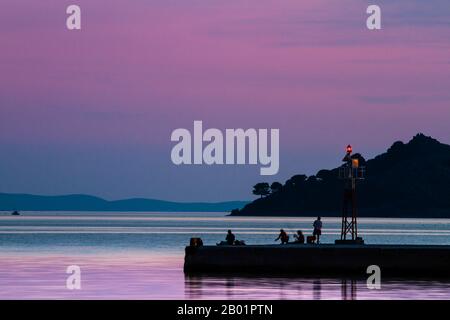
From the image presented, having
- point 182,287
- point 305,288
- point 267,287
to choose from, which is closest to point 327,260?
point 267,287

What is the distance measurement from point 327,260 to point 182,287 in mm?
10707

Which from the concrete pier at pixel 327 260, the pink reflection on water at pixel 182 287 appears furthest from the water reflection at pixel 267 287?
the concrete pier at pixel 327 260

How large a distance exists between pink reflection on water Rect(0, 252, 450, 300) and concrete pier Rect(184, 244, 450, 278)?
2651mm

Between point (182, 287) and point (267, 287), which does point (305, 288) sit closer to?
point (267, 287)

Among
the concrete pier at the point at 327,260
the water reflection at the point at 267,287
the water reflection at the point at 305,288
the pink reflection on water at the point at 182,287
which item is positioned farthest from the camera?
the concrete pier at the point at 327,260

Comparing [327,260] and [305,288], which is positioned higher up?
[327,260]

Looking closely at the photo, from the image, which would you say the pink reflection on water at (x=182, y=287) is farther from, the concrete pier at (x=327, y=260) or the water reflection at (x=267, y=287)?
the concrete pier at (x=327, y=260)

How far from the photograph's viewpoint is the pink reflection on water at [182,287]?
173ft

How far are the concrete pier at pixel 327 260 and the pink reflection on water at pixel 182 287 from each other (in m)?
2.65

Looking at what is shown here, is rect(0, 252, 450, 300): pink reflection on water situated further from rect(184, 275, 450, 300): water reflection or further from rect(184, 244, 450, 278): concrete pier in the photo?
rect(184, 244, 450, 278): concrete pier

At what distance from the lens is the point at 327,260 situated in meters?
66.5
